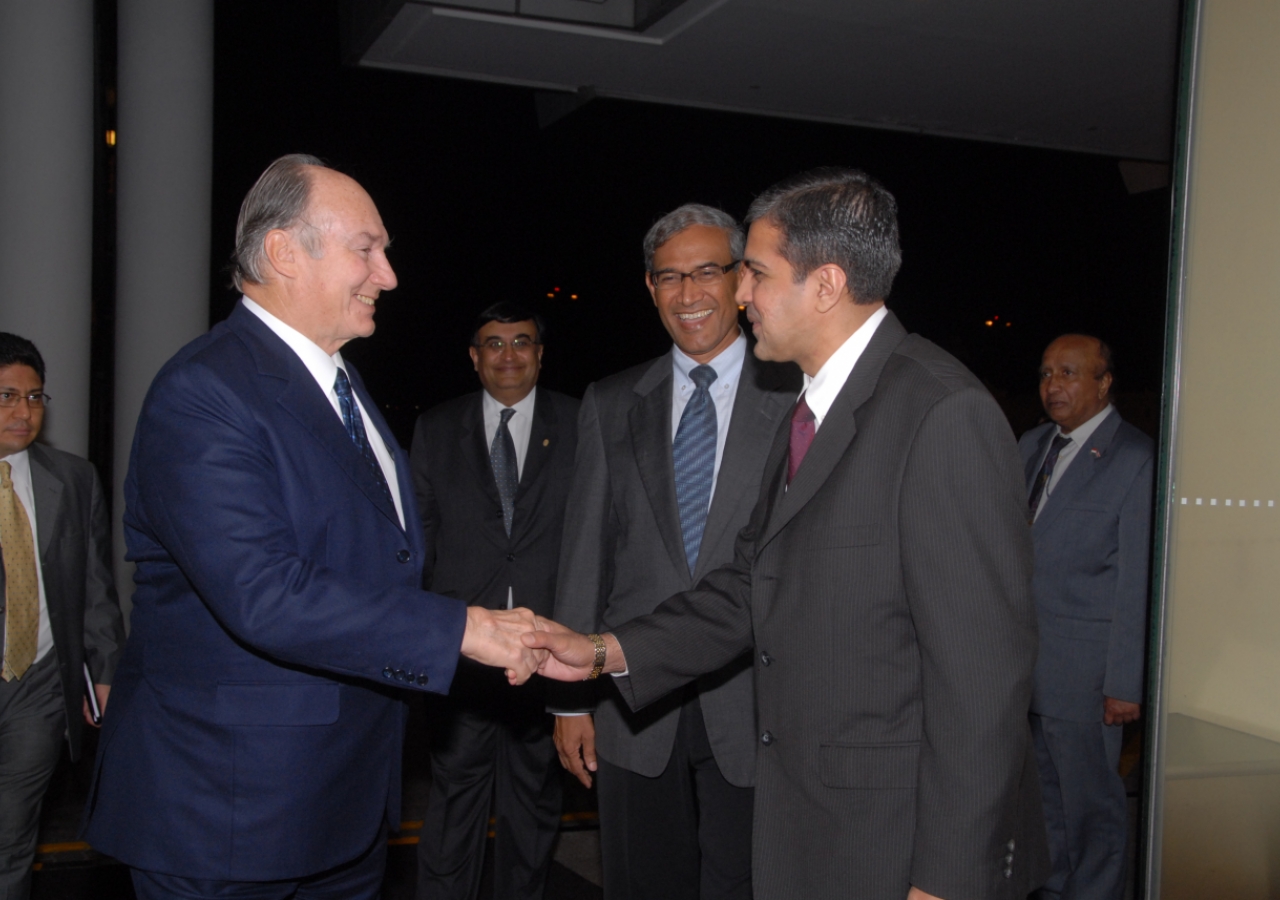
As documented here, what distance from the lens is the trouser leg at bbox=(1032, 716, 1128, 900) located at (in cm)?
362

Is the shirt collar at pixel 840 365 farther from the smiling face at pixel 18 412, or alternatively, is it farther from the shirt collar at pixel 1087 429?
the smiling face at pixel 18 412

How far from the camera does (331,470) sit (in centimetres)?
191

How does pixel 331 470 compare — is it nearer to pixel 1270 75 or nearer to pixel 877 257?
pixel 877 257

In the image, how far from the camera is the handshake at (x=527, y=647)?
212 cm

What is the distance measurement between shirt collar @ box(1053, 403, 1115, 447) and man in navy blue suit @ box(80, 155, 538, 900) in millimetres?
2688

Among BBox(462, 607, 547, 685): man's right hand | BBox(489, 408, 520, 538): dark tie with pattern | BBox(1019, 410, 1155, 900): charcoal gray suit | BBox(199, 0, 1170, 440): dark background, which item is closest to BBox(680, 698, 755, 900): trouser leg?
BBox(462, 607, 547, 685): man's right hand

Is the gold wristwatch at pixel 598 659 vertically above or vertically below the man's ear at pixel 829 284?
below

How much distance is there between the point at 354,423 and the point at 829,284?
96 cm

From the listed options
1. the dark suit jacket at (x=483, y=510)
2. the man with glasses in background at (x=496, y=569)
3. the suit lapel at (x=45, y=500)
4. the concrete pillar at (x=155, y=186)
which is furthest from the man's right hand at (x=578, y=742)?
the concrete pillar at (x=155, y=186)

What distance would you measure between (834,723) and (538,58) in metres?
4.98

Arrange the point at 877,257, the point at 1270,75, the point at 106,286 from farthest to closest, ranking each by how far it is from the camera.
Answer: the point at 106,286, the point at 1270,75, the point at 877,257

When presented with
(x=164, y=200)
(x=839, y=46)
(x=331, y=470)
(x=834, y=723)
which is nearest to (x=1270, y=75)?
(x=834, y=723)

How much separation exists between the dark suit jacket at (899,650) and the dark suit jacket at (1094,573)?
1.91 m

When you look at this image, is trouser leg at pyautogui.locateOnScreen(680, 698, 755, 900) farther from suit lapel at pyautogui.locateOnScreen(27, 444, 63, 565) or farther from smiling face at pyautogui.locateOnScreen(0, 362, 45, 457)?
smiling face at pyautogui.locateOnScreen(0, 362, 45, 457)
